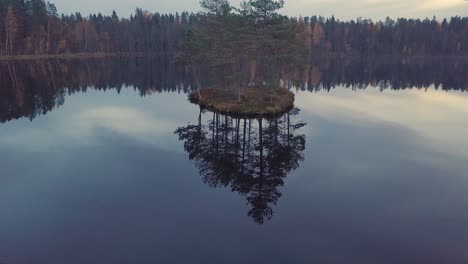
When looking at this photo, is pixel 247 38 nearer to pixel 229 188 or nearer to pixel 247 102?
pixel 247 102

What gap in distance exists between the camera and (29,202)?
2173 cm

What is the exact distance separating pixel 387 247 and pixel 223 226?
816cm

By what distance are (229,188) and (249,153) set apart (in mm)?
7884

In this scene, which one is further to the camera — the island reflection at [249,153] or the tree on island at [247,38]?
the tree on island at [247,38]

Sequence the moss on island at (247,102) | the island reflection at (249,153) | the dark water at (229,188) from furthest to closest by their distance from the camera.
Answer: the moss on island at (247,102), the island reflection at (249,153), the dark water at (229,188)

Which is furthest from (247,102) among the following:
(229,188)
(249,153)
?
(229,188)

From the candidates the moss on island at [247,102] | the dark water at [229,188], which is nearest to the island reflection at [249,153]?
the dark water at [229,188]

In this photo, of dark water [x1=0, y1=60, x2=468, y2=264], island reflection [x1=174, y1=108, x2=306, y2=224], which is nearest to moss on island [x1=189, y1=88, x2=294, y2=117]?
island reflection [x1=174, y1=108, x2=306, y2=224]

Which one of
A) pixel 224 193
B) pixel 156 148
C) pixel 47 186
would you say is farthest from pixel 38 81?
pixel 224 193

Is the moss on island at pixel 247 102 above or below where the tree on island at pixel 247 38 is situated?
below

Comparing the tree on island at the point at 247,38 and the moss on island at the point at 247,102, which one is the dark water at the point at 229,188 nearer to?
the moss on island at the point at 247,102

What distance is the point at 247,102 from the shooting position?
52250mm

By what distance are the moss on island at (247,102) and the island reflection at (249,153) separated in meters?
2.21

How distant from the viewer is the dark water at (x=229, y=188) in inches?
674
